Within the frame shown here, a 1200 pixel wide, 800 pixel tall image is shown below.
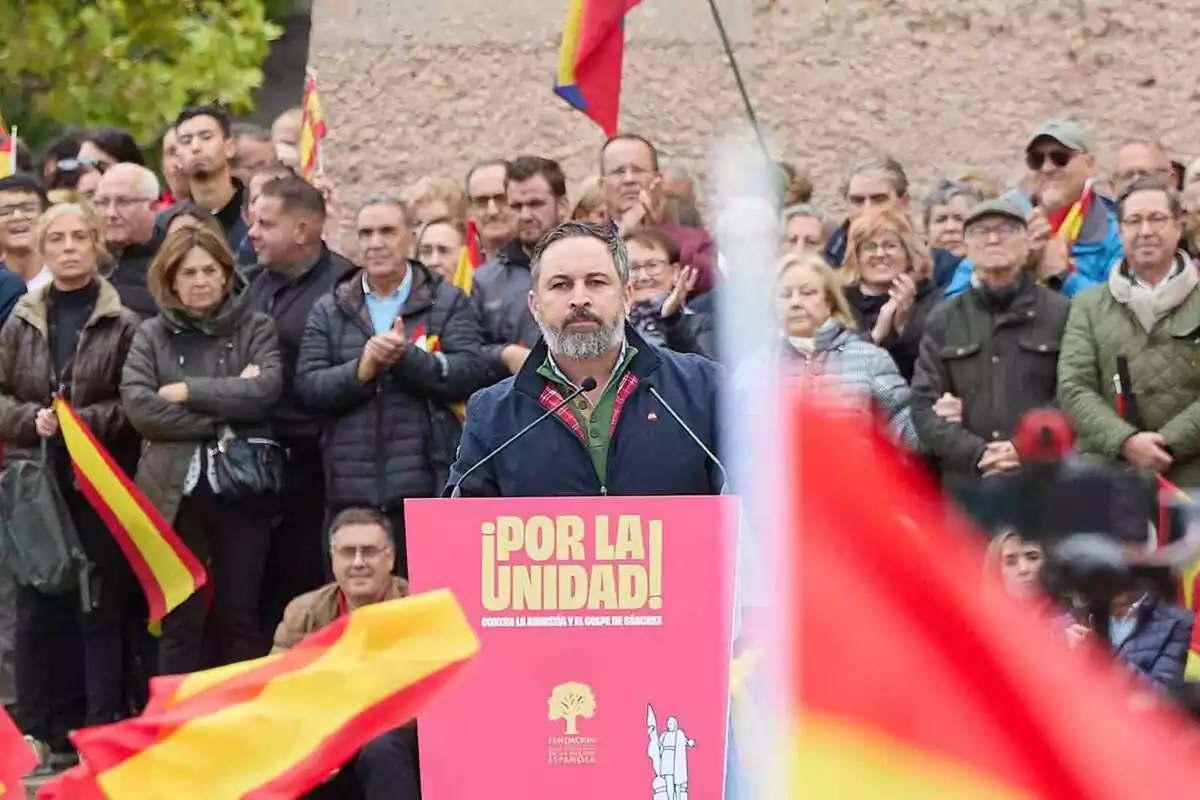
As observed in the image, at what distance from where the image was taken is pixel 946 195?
32.9 feet

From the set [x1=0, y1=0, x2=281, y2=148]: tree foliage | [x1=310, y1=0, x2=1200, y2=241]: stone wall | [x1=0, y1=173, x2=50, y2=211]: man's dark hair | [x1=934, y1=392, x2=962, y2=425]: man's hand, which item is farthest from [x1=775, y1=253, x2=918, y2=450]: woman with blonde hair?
[x1=0, y1=0, x2=281, y2=148]: tree foliage

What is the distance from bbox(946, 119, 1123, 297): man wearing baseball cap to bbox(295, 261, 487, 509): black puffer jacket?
6.12 feet

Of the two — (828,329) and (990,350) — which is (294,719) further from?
(990,350)

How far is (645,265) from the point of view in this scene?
29.8 feet

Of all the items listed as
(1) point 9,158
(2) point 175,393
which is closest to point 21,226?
(2) point 175,393

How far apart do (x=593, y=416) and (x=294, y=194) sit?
3618 mm

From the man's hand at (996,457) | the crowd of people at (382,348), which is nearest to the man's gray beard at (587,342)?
the crowd of people at (382,348)

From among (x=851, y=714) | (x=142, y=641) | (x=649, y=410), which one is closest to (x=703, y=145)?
(x=142, y=641)

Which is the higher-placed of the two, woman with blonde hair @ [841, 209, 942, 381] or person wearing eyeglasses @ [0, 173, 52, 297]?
person wearing eyeglasses @ [0, 173, 52, 297]

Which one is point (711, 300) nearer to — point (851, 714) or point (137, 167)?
point (137, 167)

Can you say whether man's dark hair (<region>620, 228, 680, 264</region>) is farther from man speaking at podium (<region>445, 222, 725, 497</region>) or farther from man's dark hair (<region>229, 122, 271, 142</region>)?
man speaking at podium (<region>445, 222, 725, 497</region>)

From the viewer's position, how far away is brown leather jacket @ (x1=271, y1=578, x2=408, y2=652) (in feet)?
27.1

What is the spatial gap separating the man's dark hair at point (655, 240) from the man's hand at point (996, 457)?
52.8 inches

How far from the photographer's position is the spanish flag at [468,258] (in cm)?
1019
